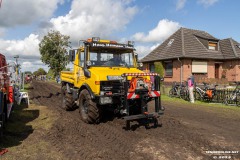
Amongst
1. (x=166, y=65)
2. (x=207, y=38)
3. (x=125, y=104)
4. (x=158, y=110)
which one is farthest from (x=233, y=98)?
(x=207, y=38)

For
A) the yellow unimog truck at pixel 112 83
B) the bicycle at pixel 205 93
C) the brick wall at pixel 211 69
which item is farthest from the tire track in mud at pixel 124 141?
the brick wall at pixel 211 69

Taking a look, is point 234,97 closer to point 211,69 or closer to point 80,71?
point 80,71

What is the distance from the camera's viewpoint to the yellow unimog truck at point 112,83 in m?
7.32

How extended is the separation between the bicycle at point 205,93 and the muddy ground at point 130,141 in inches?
212

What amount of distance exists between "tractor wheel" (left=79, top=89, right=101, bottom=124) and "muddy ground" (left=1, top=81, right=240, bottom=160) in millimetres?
216

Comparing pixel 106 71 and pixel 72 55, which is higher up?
pixel 72 55

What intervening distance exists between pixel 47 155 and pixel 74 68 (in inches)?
189

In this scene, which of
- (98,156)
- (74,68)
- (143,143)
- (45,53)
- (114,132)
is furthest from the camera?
(45,53)

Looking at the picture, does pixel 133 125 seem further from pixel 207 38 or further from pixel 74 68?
pixel 207 38

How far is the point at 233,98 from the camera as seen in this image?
1291cm

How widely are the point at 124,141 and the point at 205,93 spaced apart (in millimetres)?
9380

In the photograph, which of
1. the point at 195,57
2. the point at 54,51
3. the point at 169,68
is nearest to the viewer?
the point at 195,57

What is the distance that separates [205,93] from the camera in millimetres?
14227

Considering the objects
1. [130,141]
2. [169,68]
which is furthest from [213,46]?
[130,141]
